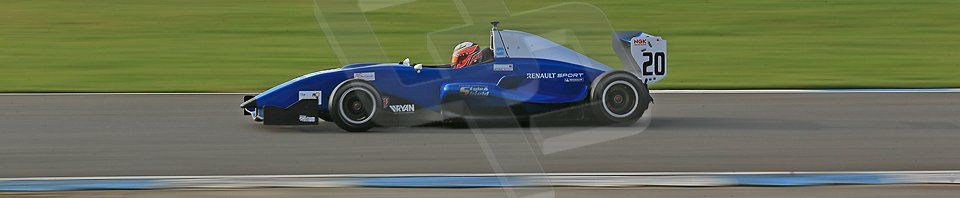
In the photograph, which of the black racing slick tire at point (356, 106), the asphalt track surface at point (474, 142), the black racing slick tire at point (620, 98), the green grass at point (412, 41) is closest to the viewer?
the asphalt track surface at point (474, 142)

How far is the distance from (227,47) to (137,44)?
1.47m

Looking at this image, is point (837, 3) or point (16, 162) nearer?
point (16, 162)

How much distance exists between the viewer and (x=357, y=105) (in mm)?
11055

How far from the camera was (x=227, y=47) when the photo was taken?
64.8 feet

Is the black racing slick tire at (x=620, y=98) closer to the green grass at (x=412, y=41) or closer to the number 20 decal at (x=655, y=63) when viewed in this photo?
the number 20 decal at (x=655, y=63)

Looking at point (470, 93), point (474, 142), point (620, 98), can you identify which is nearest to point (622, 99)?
point (620, 98)

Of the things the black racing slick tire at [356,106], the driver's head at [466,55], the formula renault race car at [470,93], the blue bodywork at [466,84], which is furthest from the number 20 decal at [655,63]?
the black racing slick tire at [356,106]

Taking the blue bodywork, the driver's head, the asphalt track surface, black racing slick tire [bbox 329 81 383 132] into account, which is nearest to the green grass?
the blue bodywork

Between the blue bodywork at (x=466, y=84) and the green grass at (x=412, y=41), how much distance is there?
3.30ft

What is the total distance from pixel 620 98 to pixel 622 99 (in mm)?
17

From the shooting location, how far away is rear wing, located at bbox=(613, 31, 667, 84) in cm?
1159

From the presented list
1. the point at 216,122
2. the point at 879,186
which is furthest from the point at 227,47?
the point at 879,186

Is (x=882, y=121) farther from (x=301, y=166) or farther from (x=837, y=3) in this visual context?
(x=837, y=3)

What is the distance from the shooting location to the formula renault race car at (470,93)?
36.3 feet
